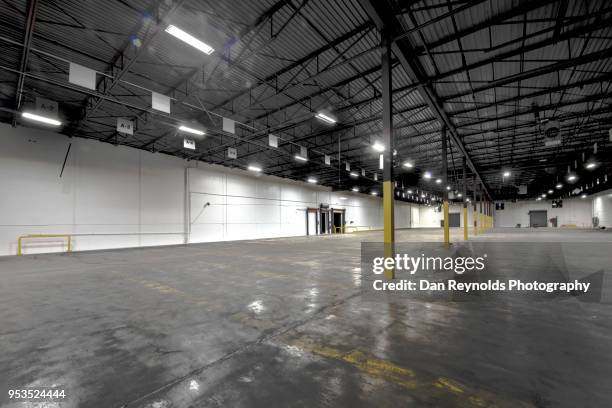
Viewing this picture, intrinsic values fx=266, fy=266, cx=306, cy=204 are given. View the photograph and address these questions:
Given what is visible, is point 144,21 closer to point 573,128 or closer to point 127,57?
point 127,57

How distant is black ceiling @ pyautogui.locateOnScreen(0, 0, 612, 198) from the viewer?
655cm

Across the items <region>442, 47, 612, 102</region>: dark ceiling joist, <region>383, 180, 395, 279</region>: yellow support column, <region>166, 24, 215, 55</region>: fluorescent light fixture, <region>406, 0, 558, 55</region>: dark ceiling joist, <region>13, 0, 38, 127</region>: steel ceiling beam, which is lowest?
<region>383, 180, 395, 279</region>: yellow support column

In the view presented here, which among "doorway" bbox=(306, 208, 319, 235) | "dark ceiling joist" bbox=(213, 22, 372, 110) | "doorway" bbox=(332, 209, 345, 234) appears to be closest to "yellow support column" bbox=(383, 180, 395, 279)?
"dark ceiling joist" bbox=(213, 22, 372, 110)

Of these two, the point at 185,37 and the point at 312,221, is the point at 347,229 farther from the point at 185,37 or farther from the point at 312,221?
the point at 185,37

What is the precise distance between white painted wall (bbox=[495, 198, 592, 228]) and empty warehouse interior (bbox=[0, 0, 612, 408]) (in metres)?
30.6

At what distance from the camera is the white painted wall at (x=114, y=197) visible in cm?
1173

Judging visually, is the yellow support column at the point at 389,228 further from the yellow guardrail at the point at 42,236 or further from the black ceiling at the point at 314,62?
the yellow guardrail at the point at 42,236

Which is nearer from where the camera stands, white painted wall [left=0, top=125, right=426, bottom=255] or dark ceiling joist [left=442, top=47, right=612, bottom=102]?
dark ceiling joist [left=442, top=47, right=612, bottom=102]

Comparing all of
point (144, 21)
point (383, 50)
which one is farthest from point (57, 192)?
point (383, 50)

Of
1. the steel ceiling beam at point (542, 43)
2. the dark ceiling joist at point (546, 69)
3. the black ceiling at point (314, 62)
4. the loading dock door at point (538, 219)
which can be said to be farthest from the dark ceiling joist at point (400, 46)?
the loading dock door at point (538, 219)

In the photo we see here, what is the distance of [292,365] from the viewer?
2.36 metres

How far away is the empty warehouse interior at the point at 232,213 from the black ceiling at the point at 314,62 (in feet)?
0.25

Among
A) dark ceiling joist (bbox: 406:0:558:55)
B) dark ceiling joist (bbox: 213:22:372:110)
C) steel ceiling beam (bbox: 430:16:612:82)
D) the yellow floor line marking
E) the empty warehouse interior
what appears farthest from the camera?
dark ceiling joist (bbox: 213:22:372:110)

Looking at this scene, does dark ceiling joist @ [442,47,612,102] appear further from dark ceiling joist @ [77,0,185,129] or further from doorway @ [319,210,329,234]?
doorway @ [319,210,329,234]
